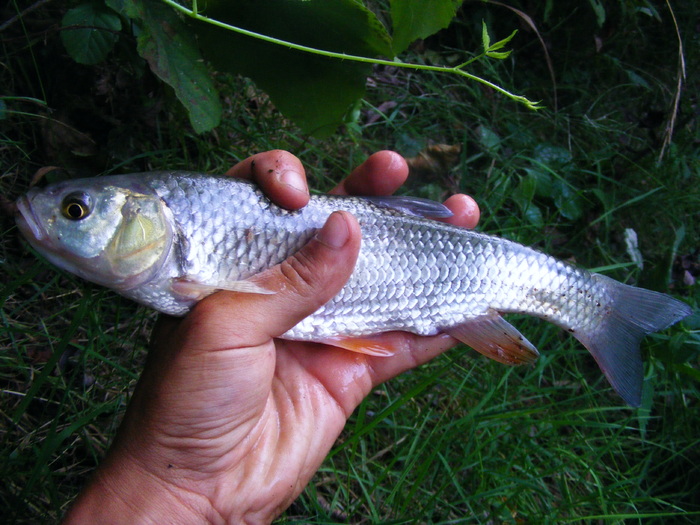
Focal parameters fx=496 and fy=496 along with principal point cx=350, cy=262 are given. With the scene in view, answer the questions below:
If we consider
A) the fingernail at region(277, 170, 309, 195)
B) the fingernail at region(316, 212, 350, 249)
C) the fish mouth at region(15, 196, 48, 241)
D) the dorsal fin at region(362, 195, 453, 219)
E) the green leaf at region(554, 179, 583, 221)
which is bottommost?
the green leaf at region(554, 179, 583, 221)

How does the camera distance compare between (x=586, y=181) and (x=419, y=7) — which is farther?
(x=586, y=181)

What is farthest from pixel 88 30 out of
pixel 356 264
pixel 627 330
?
pixel 627 330

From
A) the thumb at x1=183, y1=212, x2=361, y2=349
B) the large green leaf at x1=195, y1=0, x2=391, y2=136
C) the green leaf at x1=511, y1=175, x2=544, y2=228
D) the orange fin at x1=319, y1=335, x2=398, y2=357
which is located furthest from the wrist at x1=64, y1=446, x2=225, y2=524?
the green leaf at x1=511, y1=175, x2=544, y2=228

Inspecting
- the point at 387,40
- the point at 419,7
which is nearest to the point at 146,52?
the point at 387,40

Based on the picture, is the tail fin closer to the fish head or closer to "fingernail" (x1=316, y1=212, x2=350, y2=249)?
"fingernail" (x1=316, y1=212, x2=350, y2=249)

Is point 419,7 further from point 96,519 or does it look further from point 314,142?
point 96,519

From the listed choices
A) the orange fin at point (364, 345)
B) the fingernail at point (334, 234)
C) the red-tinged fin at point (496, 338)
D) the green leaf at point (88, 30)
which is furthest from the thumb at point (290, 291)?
the green leaf at point (88, 30)

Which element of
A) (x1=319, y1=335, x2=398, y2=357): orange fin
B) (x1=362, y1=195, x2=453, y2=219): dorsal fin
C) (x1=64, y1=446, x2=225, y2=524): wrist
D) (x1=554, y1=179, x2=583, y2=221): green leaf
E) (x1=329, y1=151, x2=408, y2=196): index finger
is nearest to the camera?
(x1=64, y1=446, x2=225, y2=524): wrist

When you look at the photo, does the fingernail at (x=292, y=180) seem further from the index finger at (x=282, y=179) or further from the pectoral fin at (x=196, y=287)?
the pectoral fin at (x=196, y=287)
